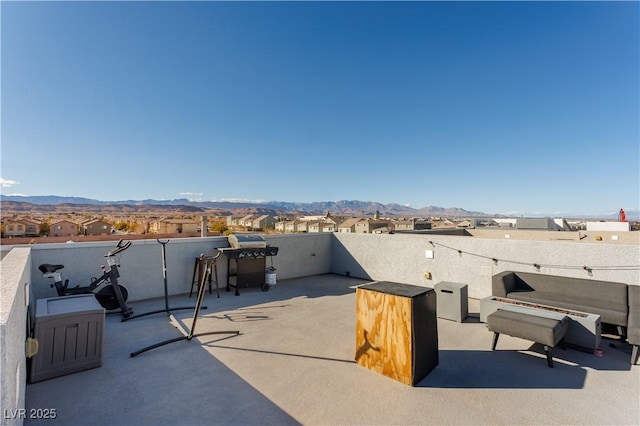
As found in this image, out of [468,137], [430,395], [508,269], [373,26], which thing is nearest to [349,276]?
[508,269]

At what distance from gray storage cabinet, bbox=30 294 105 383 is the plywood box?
271 cm

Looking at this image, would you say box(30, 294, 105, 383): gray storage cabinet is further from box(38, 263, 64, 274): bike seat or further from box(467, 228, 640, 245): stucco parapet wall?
box(467, 228, 640, 245): stucco parapet wall

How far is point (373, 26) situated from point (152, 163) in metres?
27.7

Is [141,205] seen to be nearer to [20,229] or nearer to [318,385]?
[20,229]

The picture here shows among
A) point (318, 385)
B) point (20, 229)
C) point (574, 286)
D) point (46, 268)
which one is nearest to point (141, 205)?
point (20, 229)

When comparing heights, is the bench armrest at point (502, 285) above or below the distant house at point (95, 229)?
below

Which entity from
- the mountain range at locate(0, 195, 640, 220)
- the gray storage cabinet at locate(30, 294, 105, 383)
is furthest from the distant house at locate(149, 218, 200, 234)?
the mountain range at locate(0, 195, 640, 220)

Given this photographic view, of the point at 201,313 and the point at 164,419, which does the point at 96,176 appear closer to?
the point at 201,313

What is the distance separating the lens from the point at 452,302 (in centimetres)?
461

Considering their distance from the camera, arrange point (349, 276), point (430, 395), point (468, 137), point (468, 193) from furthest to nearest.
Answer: point (468, 193)
point (468, 137)
point (349, 276)
point (430, 395)

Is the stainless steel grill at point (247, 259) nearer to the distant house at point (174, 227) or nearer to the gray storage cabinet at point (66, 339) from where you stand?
the gray storage cabinet at point (66, 339)

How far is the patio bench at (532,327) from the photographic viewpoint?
2.98 m

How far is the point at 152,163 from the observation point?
29.9 meters

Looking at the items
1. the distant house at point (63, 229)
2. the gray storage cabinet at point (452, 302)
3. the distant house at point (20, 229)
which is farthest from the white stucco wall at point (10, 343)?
the distant house at point (63, 229)
